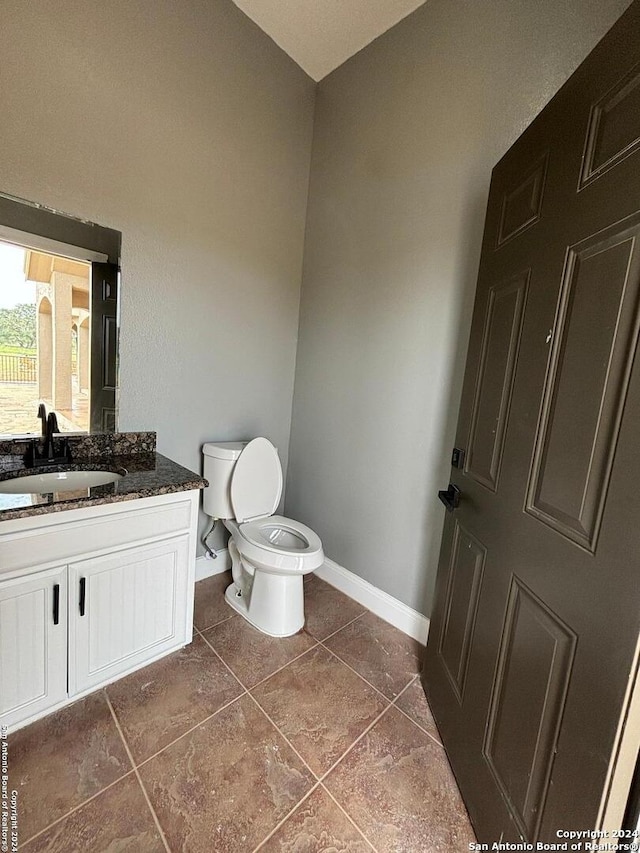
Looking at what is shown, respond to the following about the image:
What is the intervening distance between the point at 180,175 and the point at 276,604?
2.13 metres

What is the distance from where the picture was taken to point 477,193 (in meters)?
1.49

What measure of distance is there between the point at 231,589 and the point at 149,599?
0.62 metres

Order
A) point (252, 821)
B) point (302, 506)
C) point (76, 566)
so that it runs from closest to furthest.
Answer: point (252, 821)
point (76, 566)
point (302, 506)

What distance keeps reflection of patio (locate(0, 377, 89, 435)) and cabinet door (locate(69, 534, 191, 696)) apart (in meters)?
0.67

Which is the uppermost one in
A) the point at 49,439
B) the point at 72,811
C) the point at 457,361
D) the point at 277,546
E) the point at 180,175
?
→ the point at 180,175

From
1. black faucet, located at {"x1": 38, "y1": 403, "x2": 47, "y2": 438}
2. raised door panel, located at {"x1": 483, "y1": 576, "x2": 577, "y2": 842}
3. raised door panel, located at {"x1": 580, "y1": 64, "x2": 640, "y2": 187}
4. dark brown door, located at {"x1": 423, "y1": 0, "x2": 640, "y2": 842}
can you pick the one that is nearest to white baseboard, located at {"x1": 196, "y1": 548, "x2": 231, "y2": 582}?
black faucet, located at {"x1": 38, "y1": 403, "x2": 47, "y2": 438}

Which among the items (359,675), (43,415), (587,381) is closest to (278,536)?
(359,675)

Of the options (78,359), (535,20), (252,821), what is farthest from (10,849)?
(535,20)

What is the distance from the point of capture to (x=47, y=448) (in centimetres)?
147

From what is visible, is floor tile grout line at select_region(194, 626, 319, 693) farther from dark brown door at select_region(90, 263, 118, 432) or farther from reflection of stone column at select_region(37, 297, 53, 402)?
reflection of stone column at select_region(37, 297, 53, 402)

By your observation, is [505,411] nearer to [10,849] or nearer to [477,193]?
[477,193]

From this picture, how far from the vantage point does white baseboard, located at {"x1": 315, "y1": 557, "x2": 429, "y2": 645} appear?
176cm

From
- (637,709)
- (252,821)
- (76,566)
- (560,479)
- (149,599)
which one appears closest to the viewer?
(637,709)

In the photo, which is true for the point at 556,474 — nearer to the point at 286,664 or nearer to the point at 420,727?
the point at 420,727
